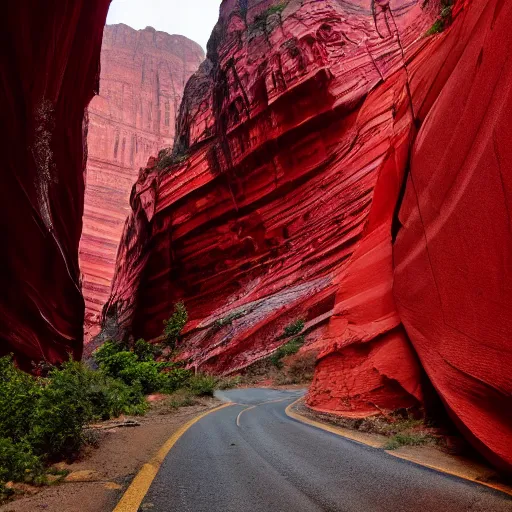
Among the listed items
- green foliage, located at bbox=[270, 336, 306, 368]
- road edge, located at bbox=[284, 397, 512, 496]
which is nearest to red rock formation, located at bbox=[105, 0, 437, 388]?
green foliage, located at bbox=[270, 336, 306, 368]

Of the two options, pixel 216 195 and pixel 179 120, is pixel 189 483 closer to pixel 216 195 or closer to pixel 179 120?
pixel 216 195

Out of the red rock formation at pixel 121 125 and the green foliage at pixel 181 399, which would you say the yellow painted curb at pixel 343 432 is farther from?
the red rock formation at pixel 121 125

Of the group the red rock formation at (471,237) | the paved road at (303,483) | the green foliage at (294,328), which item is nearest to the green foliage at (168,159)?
the green foliage at (294,328)

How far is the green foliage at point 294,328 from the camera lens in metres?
21.1

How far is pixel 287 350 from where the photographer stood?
66.0ft

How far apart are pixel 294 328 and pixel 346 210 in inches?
329

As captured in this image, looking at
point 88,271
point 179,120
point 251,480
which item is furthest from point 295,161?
point 88,271

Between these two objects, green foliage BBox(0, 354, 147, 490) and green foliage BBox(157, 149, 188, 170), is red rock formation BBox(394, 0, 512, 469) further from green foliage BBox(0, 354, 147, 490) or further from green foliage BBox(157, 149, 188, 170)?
green foliage BBox(157, 149, 188, 170)

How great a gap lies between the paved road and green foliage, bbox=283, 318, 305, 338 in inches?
634

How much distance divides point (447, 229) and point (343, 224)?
18994 mm

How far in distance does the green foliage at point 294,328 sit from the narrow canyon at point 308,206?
53 centimetres

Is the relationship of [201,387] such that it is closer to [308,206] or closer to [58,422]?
[58,422]

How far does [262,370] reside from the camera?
834 inches

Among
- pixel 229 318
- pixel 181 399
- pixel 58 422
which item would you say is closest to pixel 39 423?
pixel 58 422
